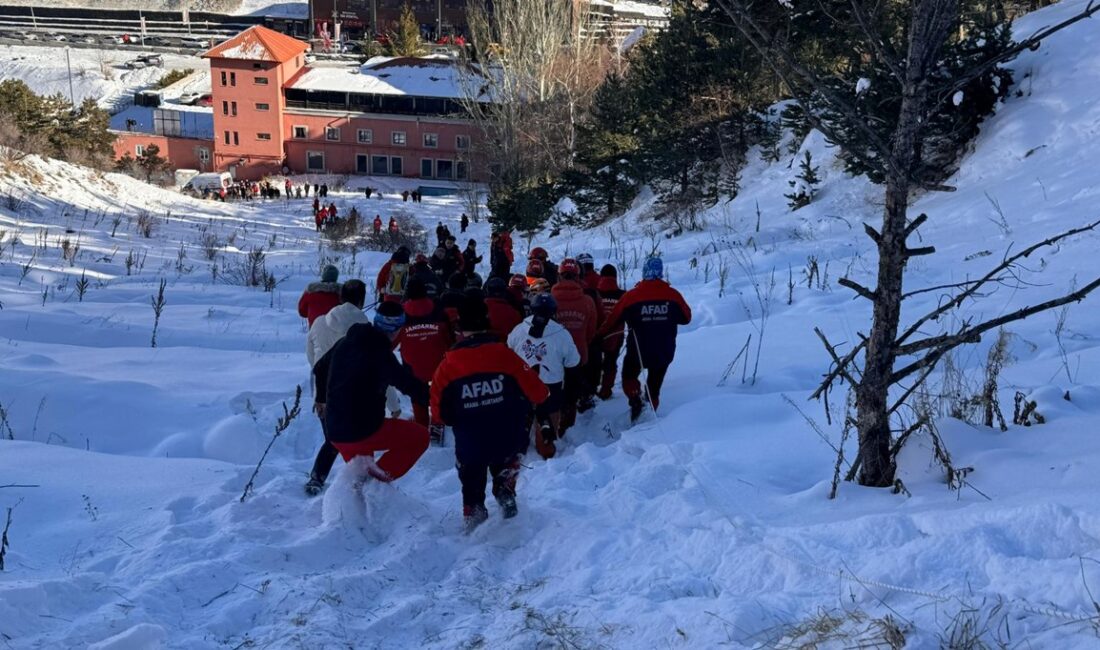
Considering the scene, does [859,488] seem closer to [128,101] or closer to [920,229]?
[920,229]

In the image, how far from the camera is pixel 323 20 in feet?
260

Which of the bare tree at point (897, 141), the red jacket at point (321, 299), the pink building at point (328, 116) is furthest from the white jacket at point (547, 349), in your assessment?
the pink building at point (328, 116)

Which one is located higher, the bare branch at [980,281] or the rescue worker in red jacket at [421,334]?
the bare branch at [980,281]

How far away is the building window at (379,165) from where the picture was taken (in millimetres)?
56281

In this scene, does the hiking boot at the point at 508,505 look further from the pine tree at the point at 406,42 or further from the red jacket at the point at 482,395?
the pine tree at the point at 406,42

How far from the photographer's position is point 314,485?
5.27m

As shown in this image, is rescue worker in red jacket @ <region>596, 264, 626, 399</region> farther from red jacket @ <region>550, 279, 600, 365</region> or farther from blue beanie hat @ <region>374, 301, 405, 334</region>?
blue beanie hat @ <region>374, 301, 405, 334</region>

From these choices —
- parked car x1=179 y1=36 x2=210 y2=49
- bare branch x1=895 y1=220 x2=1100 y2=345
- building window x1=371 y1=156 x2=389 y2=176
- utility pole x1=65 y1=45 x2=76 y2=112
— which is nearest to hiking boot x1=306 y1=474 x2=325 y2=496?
bare branch x1=895 y1=220 x2=1100 y2=345

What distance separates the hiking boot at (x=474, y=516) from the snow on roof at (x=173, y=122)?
195 ft

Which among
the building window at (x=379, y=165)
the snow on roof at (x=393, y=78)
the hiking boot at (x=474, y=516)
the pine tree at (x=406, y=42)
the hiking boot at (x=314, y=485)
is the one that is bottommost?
the building window at (x=379, y=165)

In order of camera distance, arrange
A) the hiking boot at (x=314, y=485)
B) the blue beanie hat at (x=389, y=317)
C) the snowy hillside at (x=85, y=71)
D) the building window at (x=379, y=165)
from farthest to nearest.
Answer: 1. the snowy hillside at (x=85, y=71)
2. the building window at (x=379, y=165)
3. the blue beanie hat at (x=389, y=317)
4. the hiking boot at (x=314, y=485)

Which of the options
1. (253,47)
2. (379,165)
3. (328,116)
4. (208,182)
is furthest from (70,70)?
(379,165)

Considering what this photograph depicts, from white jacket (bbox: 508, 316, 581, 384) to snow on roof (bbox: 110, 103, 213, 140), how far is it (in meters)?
57.9

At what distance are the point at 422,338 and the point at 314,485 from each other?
201 cm
